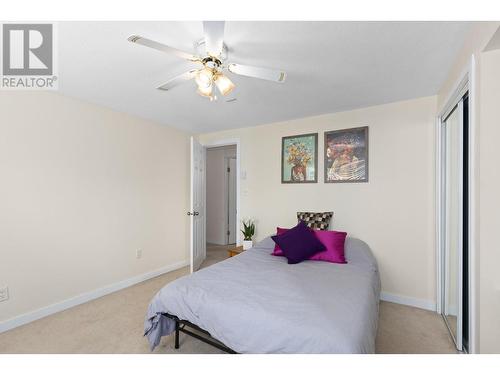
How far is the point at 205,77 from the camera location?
58.2 inches

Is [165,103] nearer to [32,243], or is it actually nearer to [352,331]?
[32,243]

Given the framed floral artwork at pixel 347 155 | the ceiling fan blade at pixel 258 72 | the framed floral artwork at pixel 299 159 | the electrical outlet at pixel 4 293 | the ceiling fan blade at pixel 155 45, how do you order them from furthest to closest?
the framed floral artwork at pixel 299 159, the framed floral artwork at pixel 347 155, the electrical outlet at pixel 4 293, the ceiling fan blade at pixel 258 72, the ceiling fan blade at pixel 155 45

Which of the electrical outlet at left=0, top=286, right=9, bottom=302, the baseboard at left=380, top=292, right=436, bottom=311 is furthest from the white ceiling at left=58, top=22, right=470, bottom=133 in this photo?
the baseboard at left=380, top=292, right=436, bottom=311

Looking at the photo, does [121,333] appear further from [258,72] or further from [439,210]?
[439,210]

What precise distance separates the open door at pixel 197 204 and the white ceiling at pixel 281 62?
76cm

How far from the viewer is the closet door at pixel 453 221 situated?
73.2 inches

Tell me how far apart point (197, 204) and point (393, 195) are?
2.64 m

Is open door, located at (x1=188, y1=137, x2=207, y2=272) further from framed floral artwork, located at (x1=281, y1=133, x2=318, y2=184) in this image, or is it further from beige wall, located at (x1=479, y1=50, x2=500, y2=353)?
beige wall, located at (x1=479, y1=50, x2=500, y2=353)

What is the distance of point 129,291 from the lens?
300 cm

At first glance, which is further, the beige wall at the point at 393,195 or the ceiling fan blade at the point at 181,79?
the beige wall at the point at 393,195

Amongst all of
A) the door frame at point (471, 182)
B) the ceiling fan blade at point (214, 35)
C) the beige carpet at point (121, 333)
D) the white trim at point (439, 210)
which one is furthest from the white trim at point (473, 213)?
the ceiling fan blade at point (214, 35)

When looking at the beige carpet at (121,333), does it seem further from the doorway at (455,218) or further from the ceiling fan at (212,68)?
the ceiling fan at (212,68)

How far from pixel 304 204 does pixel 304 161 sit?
615 millimetres

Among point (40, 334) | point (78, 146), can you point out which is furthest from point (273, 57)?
point (40, 334)
